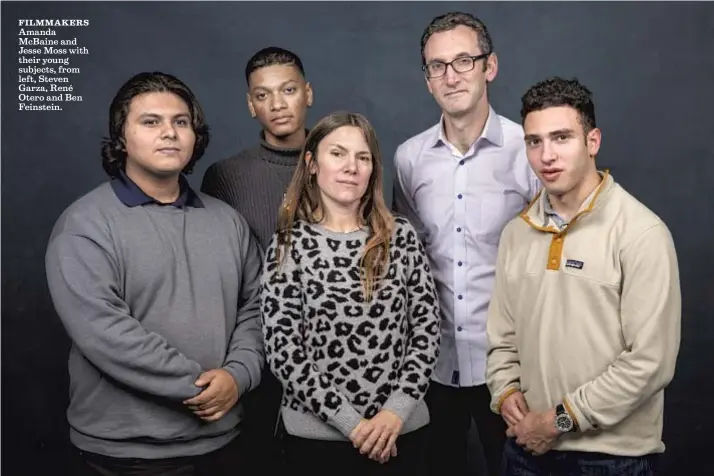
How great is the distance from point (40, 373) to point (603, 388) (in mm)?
2348

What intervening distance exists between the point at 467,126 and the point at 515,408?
2.97 ft

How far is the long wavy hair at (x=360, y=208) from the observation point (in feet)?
8.05

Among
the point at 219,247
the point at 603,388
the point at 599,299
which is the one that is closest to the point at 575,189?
the point at 599,299

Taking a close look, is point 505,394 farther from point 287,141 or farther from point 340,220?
point 287,141

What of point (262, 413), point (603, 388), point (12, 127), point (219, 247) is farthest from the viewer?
point (12, 127)

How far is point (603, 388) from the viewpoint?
88.3 inches

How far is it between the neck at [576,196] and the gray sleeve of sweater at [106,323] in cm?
110

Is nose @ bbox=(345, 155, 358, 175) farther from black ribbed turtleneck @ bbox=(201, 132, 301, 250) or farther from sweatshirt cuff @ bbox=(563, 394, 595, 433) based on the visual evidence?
sweatshirt cuff @ bbox=(563, 394, 595, 433)

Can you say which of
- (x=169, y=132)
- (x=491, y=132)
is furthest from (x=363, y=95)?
(x=169, y=132)

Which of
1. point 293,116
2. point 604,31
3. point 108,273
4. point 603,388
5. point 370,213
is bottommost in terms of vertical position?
point 603,388

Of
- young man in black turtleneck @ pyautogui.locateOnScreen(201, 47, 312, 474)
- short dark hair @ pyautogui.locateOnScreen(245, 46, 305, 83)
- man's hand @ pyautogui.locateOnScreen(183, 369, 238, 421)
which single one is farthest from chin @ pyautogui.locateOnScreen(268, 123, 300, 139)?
man's hand @ pyautogui.locateOnScreen(183, 369, 238, 421)

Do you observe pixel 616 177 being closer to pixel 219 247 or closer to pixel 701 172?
pixel 701 172

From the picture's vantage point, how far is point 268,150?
9.85ft

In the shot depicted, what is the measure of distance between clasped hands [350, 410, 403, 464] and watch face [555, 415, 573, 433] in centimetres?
42
